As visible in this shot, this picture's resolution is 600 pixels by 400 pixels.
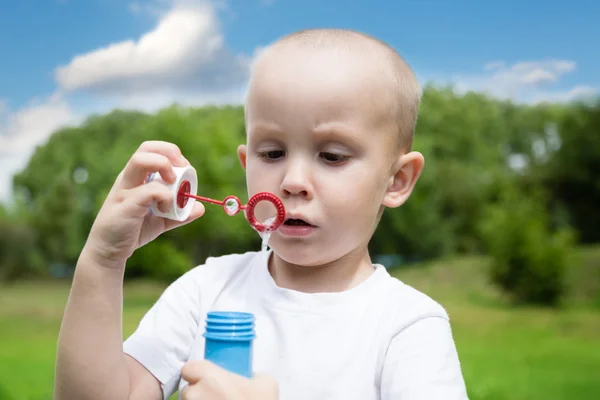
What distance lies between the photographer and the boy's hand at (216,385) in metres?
1.22

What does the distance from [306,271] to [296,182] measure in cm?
30

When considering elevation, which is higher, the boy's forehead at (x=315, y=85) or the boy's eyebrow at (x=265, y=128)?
the boy's forehead at (x=315, y=85)

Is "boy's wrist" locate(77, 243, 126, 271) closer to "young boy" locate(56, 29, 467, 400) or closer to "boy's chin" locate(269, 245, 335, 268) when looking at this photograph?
"young boy" locate(56, 29, 467, 400)

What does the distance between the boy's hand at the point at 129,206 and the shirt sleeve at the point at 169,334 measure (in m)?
0.27

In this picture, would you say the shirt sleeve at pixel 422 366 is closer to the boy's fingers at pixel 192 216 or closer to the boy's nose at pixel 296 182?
the boy's nose at pixel 296 182

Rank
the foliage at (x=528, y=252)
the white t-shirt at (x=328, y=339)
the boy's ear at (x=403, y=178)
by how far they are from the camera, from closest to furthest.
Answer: the white t-shirt at (x=328, y=339) < the boy's ear at (x=403, y=178) < the foliage at (x=528, y=252)

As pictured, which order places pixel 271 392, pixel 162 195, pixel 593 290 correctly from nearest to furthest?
pixel 271 392 < pixel 162 195 < pixel 593 290

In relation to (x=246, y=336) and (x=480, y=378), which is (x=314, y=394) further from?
(x=480, y=378)

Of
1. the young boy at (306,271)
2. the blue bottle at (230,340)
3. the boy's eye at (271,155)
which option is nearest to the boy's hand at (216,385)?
the blue bottle at (230,340)

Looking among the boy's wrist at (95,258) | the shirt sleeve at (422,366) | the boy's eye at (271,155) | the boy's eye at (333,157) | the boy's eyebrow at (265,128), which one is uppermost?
the boy's eyebrow at (265,128)

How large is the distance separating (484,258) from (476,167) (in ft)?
10.3

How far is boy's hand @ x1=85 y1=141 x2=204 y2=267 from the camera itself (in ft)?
4.60

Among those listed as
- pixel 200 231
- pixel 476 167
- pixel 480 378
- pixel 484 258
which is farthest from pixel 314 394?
pixel 476 167

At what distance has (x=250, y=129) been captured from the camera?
1593 millimetres
